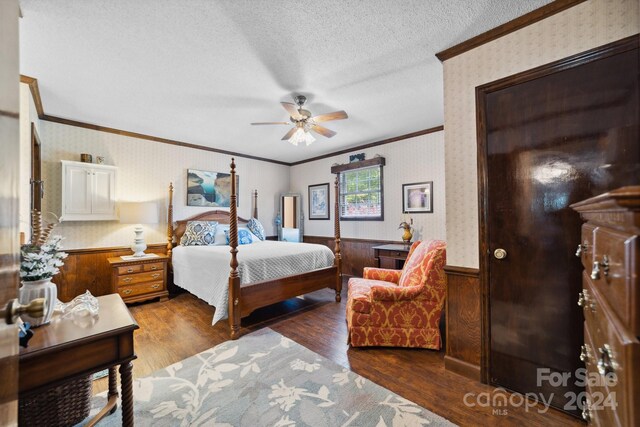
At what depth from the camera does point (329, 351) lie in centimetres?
251

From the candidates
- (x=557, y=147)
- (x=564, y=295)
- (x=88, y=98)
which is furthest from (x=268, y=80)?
(x=564, y=295)

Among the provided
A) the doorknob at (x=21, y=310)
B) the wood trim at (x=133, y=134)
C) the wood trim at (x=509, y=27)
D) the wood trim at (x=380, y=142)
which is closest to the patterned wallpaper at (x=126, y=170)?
the wood trim at (x=133, y=134)

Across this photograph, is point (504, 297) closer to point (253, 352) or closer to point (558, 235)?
point (558, 235)

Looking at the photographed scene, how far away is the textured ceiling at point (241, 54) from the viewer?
1.80 metres

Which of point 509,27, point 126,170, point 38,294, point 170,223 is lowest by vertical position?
point 38,294

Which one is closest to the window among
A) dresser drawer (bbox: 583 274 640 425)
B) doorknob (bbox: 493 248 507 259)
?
doorknob (bbox: 493 248 507 259)

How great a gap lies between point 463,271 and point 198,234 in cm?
398

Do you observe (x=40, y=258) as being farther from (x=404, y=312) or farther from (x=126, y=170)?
(x=126, y=170)

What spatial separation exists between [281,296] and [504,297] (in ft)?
7.47

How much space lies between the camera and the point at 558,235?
1.72m

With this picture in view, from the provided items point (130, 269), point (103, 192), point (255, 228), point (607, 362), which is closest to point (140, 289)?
point (130, 269)

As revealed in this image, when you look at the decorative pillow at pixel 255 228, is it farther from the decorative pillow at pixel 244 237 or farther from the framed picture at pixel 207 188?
the framed picture at pixel 207 188

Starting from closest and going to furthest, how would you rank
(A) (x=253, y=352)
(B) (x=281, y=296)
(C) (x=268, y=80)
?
(A) (x=253, y=352)
(C) (x=268, y=80)
(B) (x=281, y=296)

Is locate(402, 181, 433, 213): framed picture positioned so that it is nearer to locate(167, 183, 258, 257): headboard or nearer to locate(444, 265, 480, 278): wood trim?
locate(444, 265, 480, 278): wood trim
